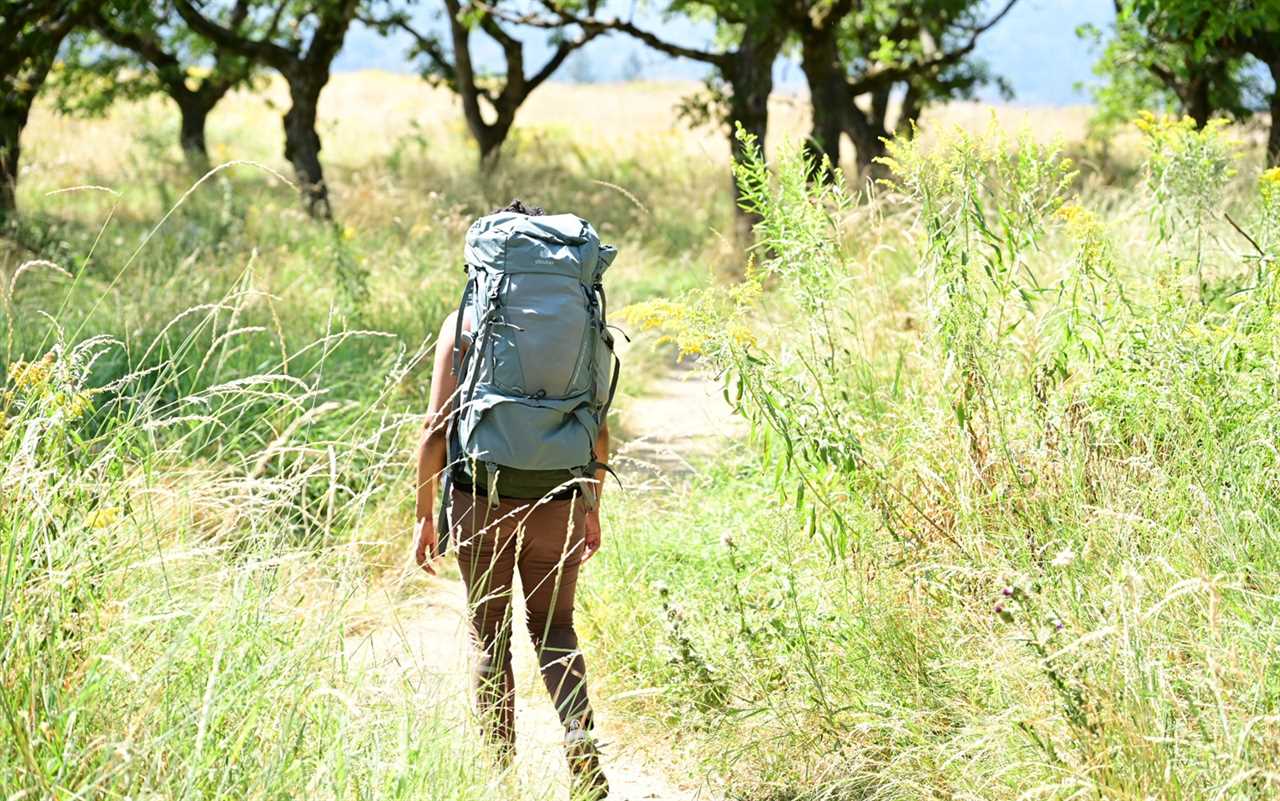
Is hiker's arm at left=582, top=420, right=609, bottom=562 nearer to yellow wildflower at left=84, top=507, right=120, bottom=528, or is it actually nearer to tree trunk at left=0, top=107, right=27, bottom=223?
yellow wildflower at left=84, top=507, right=120, bottom=528

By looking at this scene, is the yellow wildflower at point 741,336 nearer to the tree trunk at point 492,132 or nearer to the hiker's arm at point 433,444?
the hiker's arm at point 433,444

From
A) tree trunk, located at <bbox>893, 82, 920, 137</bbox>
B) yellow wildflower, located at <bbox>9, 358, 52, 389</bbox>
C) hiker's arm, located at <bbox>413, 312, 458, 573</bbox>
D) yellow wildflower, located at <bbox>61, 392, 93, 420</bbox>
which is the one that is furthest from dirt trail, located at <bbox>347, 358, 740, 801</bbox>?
tree trunk, located at <bbox>893, 82, 920, 137</bbox>

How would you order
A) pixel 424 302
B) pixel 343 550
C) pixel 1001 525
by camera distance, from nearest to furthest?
pixel 343 550 < pixel 1001 525 < pixel 424 302

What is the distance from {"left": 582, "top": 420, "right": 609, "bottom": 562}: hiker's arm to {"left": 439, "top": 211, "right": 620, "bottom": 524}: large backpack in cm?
24

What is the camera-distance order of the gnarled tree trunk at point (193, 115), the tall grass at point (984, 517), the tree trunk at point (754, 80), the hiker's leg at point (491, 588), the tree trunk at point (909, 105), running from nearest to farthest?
the tall grass at point (984, 517)
the hiker's leg at point (491, 588)
the tree trunk at point (754, 80)
the tree trunk at point (909, 105)
the gnarled tree trunk at point (193, 115)

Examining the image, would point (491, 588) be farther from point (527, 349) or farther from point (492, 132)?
point (492, 132)

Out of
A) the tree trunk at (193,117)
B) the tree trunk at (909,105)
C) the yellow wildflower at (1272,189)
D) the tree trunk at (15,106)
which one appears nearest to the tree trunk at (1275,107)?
the tree trunk at (909,105)

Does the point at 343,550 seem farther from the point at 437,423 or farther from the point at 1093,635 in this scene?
the point at 1093,635

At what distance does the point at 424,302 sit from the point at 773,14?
19.8ft

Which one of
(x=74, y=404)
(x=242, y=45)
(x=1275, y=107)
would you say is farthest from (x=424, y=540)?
(x=1275, y=107)

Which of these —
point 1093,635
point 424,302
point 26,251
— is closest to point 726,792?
point 1093,635

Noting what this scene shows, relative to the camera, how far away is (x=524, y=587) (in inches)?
146

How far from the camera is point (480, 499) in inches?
139

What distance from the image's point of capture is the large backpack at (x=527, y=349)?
3383mm
